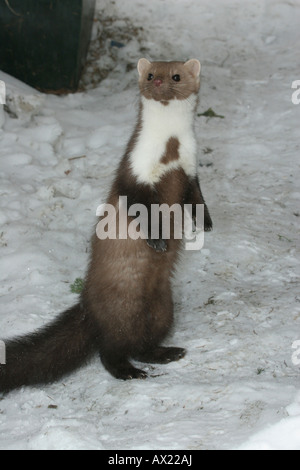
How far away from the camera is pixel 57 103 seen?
680cm

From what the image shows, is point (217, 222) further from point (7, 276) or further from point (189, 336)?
point (7, 276)

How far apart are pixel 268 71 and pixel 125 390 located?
4.69 metres

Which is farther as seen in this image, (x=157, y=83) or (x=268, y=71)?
(x=268, y=71)

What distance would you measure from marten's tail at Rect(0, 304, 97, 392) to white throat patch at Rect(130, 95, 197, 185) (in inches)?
38.1

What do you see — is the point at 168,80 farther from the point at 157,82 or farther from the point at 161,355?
the point at 161,355

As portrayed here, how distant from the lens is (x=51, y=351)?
12.6ft

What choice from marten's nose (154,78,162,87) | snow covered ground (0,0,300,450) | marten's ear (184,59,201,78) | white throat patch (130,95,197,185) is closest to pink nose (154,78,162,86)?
marten's nose (154,78,162,87)

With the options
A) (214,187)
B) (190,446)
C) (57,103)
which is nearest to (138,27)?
(57,103)

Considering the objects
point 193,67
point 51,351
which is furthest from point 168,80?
point 51,351

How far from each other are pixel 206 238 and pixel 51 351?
1.73 meters

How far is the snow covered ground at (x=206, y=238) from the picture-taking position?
10.8 ft

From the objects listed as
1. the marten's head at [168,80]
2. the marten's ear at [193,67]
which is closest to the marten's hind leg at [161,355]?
the marten's head at [168,80]

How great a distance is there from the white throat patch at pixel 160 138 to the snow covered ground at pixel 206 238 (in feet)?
3.20

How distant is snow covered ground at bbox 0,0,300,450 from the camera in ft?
10.8
